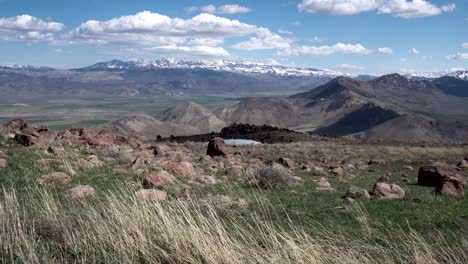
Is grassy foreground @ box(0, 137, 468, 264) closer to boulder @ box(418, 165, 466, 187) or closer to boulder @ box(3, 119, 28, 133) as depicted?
boulder @ box(418, 165, 466, 187)

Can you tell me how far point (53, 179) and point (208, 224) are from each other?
22.8ft

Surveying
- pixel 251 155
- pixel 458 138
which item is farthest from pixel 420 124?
pixel 251 155

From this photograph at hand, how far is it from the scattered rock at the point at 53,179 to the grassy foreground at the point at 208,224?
0.18 meters

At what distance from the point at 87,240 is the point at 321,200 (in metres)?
7.56

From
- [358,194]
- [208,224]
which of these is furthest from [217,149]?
[208,224]

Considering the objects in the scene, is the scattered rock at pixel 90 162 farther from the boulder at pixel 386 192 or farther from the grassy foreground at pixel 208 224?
the boulder at pixel 386 192

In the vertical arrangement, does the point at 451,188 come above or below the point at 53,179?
below

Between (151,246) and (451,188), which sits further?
(451,188)

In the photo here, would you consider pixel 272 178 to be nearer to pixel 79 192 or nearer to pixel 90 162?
pixel 90 162

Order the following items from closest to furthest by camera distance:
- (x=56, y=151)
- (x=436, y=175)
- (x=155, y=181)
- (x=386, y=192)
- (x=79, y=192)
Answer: (x=79, y=192)
(x=155, y=181)
(x=386, y=192)
(x=56, y=151)
(x=436, y=175)

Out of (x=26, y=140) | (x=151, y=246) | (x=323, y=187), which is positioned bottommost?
(x=323, y=187)

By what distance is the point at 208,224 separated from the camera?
574 centimetres

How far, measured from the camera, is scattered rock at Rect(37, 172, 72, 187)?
35.6ft

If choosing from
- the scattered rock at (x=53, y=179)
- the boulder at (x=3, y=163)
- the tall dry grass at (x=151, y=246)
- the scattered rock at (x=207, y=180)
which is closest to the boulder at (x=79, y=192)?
the scattered rock at (x=53, y=179)
